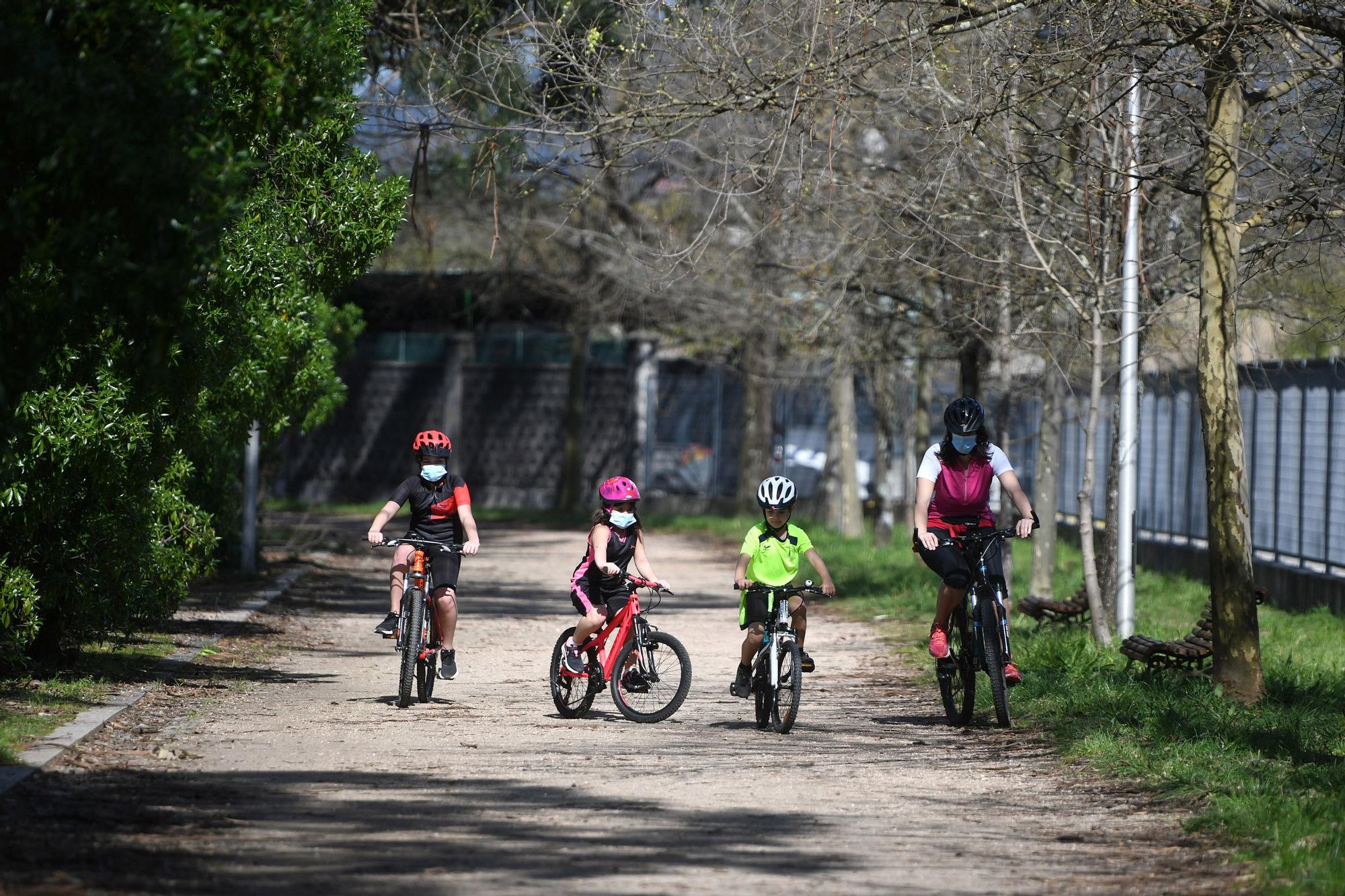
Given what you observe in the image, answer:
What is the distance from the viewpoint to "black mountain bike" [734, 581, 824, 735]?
9344 mm

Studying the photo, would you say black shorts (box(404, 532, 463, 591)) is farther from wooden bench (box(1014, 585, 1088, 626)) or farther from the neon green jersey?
wooden bench (box(1014, 585, 1088, 626))

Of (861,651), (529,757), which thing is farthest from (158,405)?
(861,651)

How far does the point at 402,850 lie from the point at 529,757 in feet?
7.23

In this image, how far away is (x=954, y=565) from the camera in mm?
9625

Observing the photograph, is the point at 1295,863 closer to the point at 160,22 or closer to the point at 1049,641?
the point at 160,22

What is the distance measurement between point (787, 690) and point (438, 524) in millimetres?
2545

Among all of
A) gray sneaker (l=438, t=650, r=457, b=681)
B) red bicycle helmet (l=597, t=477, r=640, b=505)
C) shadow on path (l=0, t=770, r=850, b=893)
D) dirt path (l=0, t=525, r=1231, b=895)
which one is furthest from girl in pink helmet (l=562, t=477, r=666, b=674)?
shadow on path (l=0, t=770, r=850, b=893)

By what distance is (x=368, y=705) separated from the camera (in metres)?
10.2

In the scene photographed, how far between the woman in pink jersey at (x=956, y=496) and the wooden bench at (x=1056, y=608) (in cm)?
413

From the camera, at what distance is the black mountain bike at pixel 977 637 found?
31.1 feet

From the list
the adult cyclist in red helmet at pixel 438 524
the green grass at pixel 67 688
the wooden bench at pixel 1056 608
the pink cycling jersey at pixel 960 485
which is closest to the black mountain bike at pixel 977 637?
the pink cycling jersey at pixel 960 485

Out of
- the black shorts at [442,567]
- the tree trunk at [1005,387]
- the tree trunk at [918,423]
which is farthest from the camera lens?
the tree trunk at [918,423]

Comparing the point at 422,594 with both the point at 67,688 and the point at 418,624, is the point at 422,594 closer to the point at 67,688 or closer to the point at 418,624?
the point at 418,624

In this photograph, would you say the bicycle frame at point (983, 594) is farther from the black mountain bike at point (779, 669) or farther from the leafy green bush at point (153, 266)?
the leafy green bush at point (153, 266)
